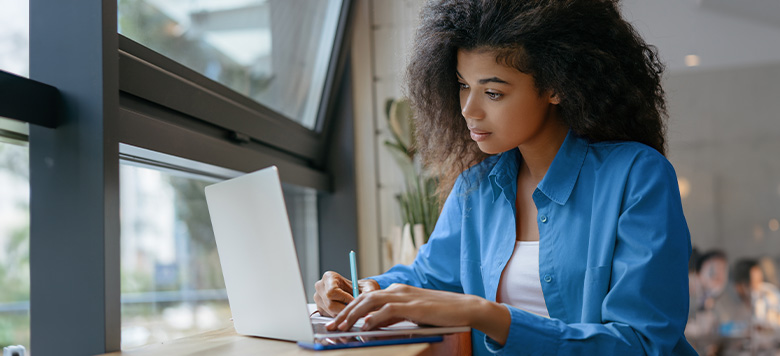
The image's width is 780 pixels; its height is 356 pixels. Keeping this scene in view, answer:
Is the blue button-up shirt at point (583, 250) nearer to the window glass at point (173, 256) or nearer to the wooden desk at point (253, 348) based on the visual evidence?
the wooden desk at point (253, 348)

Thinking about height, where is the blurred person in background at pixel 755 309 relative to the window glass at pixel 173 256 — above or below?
below

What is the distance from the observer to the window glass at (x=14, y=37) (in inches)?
43.4

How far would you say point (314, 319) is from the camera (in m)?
1.07

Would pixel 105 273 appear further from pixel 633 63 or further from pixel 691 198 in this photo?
pixel 691 198

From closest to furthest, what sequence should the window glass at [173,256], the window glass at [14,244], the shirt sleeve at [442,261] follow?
the window glass at [14,244], the shirt sleeve at [442,261], the window glass at [173,256]

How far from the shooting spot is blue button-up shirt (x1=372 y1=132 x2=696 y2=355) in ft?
3.04

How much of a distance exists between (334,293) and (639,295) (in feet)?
1.55

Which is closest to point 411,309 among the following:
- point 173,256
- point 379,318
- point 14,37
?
point 379,318

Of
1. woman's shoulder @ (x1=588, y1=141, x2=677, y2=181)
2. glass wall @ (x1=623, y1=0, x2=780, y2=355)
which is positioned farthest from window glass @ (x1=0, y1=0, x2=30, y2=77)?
glass wall @ (x1=623, y1=0, x2=780, y2=355)

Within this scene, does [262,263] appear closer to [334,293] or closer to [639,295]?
[334,293]

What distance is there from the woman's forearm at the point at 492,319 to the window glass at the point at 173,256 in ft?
4.91

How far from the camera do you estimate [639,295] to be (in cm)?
95

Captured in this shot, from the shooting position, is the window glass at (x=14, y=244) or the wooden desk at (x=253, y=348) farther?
the window glass at (x=14, y=244)

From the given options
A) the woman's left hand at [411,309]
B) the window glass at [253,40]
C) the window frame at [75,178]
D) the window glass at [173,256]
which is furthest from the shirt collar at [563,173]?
the window glass at [173,256]
